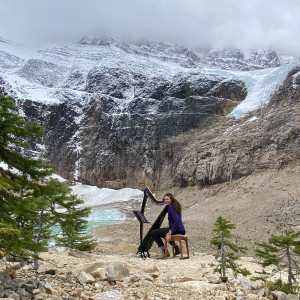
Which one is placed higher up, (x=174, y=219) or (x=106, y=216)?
(x=174, y=219)

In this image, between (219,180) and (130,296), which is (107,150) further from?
(130,296)

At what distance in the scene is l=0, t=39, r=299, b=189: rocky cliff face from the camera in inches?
2203

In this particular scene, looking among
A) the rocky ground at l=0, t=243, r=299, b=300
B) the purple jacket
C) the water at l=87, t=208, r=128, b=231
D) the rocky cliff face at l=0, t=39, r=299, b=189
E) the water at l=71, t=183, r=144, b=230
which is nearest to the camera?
the rocky ground at l=0, t=243, r=299, b=300

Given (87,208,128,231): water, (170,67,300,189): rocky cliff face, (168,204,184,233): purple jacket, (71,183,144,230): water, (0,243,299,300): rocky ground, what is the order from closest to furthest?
(0,243,299,300): rocky ground, (168,204,184,233): purple jacket, (170,67,300,189): rocky cliff face, (87,208,128,231): water, (71,183,144,230): water

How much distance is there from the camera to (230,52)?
151m

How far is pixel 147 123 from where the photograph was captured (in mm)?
83312

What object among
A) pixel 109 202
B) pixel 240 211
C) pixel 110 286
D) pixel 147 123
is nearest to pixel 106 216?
pixel 109 202

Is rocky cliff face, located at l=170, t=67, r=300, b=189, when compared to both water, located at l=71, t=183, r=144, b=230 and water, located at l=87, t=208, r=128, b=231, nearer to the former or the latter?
water, located at l=71, t=183, r=144, b=230

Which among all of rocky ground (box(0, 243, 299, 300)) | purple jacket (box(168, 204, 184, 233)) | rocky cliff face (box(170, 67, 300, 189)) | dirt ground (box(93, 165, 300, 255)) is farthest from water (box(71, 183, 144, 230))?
rocky ground (box(0, 243, 299, 300))

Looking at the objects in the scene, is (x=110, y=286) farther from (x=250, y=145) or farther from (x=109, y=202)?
(x=109, y=202)

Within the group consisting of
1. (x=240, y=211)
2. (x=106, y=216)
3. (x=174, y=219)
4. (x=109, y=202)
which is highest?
(x=174, y=219)

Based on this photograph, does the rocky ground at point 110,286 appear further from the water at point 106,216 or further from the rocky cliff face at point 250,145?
the rocky cliff face at point 250,145

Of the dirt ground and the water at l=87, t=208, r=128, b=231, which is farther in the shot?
the water at l=87, t=208, r=128, b=231

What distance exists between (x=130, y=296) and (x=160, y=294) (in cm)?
54
